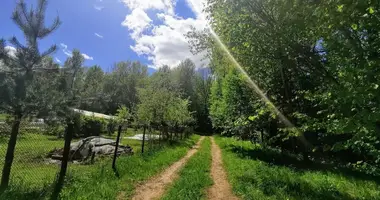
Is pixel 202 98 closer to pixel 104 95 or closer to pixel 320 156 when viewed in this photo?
pixel 320 156

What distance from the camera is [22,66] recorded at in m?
7.22

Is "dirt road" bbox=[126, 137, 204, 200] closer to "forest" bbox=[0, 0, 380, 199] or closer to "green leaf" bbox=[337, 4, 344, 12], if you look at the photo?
"forest" bbox=[0, 0, 380, 199]

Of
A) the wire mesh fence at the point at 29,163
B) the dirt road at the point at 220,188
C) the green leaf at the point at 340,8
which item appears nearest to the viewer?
the green leaf at the point at 340,8

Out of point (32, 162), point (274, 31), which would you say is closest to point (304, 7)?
point (274, 31)

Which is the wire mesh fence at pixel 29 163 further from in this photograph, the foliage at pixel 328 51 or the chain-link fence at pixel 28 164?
the foliage at pixel 328 51

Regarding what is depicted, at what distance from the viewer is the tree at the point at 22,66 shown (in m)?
6.86

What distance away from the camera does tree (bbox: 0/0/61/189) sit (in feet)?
22.5

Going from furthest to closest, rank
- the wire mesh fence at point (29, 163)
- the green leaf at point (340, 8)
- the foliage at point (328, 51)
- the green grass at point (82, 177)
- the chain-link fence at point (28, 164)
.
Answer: the wire mesh fence at point (29, 163)
the chain-link fence at point (28, 164)
the green grass at point (82, 177)
the foliage at point (328, 51)
the green leaf at point (340, 8)

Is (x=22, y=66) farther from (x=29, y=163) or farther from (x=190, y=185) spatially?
(x=29, y=163)

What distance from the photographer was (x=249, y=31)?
374 inches

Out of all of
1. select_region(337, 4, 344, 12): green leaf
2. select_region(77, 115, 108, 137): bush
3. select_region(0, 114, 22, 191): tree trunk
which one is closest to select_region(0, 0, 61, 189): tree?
select_region(0, 114, 22, 191): tree trunk

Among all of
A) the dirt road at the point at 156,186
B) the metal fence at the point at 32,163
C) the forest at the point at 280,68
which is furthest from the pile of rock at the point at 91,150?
the dirt road at the point at 156,186

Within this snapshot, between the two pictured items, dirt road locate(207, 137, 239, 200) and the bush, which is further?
the bush

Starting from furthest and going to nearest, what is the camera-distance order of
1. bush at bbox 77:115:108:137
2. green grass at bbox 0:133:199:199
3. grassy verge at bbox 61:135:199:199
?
bush at bbox 77:115:108:137, grassy verge at bbox 61:135:199:199, green grass at bbox 0:133:199:199
